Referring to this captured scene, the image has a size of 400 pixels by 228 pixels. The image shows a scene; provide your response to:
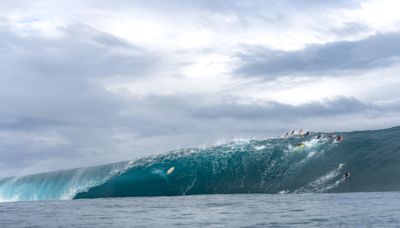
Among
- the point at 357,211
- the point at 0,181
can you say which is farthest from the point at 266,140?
the point at 0,181

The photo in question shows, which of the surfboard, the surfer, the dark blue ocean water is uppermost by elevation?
the surfer

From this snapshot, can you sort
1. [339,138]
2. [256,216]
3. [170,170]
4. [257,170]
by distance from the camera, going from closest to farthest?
[256,216]
[257,170]
[170,170]
[339,138]

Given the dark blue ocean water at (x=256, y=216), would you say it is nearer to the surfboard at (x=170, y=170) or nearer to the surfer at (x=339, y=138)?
the surfer at (x=339, y=138)

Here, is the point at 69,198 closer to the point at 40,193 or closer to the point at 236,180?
the point at 40,193

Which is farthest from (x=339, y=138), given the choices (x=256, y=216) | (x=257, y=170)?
(x=256, y=216)

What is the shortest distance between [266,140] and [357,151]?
11.6 meters

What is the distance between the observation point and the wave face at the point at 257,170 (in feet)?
173

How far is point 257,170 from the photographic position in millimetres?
59500

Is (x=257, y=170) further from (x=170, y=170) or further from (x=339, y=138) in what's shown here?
(x=339, y=138)

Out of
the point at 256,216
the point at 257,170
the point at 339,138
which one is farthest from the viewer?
the point at 339,138

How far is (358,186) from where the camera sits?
1951 inches

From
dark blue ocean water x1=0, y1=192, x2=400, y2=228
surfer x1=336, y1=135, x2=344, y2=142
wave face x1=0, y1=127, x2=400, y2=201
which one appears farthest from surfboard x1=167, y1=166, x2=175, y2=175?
dark blue ocean water x1=0, y1=192, x2=400, y2=228

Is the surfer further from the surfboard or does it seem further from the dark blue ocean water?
the dark blue ocean water

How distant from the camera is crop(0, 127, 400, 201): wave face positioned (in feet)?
173
